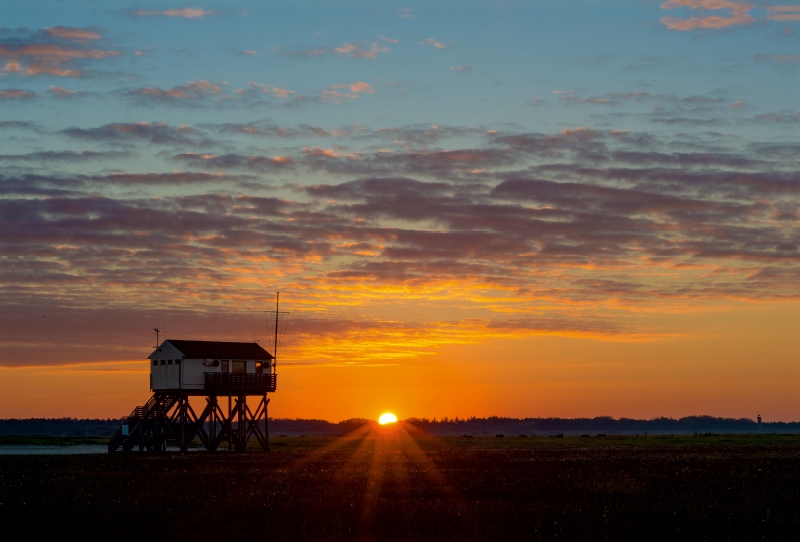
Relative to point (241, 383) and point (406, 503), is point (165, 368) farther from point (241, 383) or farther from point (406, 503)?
point (406, 503)

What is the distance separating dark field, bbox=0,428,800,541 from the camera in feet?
90.2

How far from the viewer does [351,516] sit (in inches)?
1195

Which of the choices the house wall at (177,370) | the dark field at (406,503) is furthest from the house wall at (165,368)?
the dark field at (406,503)

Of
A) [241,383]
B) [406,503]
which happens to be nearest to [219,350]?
[241,383]

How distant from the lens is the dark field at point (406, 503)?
2750 centimetres

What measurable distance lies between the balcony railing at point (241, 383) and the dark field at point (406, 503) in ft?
90.5

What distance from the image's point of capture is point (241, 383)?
271 ft

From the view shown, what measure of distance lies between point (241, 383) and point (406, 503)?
2018 inches

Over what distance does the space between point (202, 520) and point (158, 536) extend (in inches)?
116

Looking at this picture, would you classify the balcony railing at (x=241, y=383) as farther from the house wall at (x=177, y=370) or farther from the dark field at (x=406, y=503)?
the dark field at (x=406, y=503)

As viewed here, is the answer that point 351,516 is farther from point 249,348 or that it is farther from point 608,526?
point 249,348

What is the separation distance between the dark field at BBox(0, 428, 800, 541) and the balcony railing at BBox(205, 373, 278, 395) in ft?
90.5

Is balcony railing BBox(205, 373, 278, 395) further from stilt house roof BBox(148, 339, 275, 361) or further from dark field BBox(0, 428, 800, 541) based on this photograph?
dark field BBox(0, 428, 800, 541)

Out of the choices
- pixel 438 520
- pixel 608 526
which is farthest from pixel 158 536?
pixel 608 526
